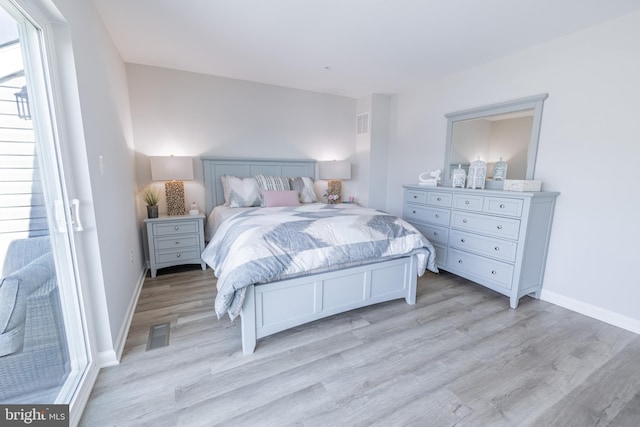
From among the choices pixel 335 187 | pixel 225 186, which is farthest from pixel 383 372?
pixel 335 187

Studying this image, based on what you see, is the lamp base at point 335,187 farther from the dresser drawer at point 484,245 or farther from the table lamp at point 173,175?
the table lamp at point 173,175

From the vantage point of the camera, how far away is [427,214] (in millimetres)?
3338

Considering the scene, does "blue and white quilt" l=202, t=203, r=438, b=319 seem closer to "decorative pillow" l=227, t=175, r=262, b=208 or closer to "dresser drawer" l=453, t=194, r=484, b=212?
"dresser drawer" l=453, t=194, r=484, b=212

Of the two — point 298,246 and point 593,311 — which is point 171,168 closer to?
point 298,246

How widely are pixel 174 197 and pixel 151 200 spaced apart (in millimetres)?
272

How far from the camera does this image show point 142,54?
116 inches

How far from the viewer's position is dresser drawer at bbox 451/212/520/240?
8.16 feet

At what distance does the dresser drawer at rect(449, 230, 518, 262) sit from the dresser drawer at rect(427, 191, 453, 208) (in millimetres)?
337

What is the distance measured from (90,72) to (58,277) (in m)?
1.33

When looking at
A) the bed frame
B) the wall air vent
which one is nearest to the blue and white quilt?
the bed frame

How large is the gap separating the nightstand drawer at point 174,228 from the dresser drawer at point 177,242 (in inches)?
2.4

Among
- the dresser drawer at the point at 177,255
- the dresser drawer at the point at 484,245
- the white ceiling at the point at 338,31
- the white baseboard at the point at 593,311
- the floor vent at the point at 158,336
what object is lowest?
the floor vent at the point at 158,336

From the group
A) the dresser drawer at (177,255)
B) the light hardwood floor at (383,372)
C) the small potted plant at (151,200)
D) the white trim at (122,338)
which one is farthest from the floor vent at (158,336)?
the small potted plant at (151,200)

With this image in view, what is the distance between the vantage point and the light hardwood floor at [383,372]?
1401mm
